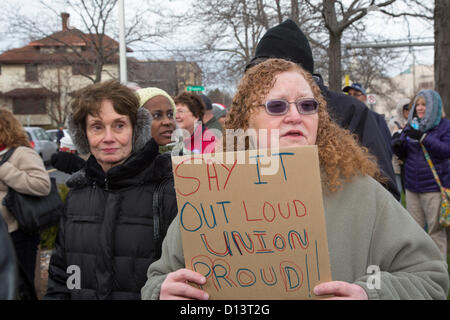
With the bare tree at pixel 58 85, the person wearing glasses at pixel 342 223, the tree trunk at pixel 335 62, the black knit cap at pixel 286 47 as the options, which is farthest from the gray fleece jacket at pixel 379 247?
the bare tree at pixel 58 85

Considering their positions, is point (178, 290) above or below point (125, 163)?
below

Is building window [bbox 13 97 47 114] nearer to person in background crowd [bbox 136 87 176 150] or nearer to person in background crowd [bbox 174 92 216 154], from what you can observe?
person in background crowd [bbox 174 92 216 154]

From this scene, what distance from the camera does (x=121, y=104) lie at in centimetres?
221

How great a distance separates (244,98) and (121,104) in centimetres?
80

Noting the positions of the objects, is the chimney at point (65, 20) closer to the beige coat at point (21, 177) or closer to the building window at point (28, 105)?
the beige coat at point (21, 177)

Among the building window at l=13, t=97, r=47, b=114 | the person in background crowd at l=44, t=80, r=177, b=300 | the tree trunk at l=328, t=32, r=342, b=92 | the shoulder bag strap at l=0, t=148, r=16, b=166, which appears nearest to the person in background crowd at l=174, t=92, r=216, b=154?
the shoulder bag strap at l=0, t=148, r=16, b=166

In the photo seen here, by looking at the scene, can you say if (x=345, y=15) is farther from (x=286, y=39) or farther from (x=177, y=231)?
(x=177, y=231)

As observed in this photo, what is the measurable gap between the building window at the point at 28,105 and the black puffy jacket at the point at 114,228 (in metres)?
46.0

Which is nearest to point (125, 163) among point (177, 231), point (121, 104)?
point (121, 104)

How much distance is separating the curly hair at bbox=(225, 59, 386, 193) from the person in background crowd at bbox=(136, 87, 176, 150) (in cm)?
148

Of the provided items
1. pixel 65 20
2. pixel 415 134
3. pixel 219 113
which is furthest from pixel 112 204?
pixel 65 20

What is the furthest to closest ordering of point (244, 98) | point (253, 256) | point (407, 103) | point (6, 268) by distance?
point (407, 103) < point (244, 98) < point (253, 256) < point (6, 268)

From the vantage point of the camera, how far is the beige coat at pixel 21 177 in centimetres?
340

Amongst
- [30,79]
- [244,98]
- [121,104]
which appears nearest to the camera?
[244,98]
